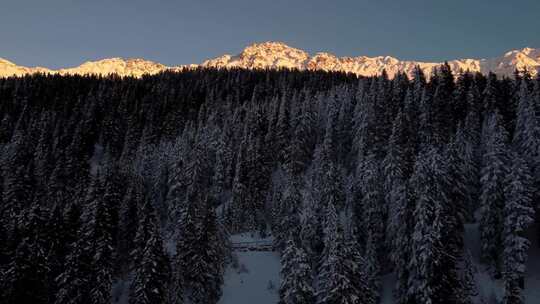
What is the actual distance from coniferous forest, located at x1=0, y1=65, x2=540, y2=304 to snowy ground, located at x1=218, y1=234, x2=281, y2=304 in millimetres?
1890

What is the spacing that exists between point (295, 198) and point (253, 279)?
13255 mm

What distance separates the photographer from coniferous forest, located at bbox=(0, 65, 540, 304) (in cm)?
4272

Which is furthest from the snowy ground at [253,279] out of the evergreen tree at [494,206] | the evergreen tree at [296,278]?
the evergreen tree at [494,206]

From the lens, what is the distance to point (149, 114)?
120m

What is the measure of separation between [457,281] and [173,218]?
4586 centimetres

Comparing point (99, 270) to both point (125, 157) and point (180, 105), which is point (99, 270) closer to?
point (125, 157)

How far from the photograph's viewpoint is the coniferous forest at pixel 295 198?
1682 inches

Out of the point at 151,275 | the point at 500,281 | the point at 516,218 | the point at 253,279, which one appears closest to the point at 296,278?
the point at 151,275

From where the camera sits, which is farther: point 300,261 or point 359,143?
point 359,143

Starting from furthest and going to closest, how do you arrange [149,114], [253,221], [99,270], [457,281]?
[149,114]
[253,221]
[99,270]
[457,281]

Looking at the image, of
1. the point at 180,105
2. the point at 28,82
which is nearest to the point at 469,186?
the point at 180,105

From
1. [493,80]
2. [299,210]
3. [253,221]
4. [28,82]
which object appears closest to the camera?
[299,210]

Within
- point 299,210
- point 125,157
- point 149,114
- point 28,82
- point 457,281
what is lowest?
point 457,281

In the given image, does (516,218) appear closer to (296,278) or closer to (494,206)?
(494,206)
